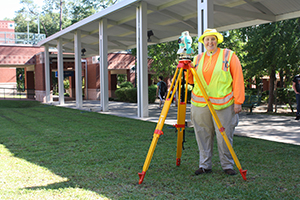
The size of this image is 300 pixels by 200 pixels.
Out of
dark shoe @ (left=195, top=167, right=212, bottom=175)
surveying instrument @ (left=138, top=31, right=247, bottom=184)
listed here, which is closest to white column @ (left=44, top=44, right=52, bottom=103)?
surveying instrument @ (left=138, top=31, right=247, bottom=184)

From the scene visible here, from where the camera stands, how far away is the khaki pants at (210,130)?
412 cm

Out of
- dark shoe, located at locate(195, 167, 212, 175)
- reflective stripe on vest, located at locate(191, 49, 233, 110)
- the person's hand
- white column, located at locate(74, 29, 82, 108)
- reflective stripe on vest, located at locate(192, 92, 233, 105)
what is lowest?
dark shoe, located at locate(195, 167, 212, 175)

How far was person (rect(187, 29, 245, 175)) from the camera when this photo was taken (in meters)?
4.03

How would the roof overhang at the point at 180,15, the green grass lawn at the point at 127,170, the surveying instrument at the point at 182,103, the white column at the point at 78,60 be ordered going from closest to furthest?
1. the green grass lawn at the point at 127,170
2. the surveying instrument at the point at 182,103
3. the roof overhang at the point at 180,15
4. the white column at the point at 78,60

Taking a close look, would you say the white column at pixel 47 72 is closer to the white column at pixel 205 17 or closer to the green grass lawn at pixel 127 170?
the green grass lawn at pixel 127 170

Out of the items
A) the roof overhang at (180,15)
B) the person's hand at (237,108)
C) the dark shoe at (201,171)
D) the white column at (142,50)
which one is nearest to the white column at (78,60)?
the roof overhang at (180,15)

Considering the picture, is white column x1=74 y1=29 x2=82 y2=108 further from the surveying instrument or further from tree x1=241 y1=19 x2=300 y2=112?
the surveying instrument

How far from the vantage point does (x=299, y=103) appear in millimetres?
10516

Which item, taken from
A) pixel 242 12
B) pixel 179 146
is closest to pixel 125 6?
pixel 242 12

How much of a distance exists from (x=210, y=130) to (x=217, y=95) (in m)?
0.53

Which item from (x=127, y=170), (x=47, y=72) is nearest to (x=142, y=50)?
(x=127, y=170)

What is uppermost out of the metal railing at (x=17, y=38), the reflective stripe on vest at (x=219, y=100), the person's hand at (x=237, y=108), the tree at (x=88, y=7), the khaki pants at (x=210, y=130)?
the tree at (x=88, y=7)

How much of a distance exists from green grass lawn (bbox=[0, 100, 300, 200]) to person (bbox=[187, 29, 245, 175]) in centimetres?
37

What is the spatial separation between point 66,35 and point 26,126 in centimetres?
1014
